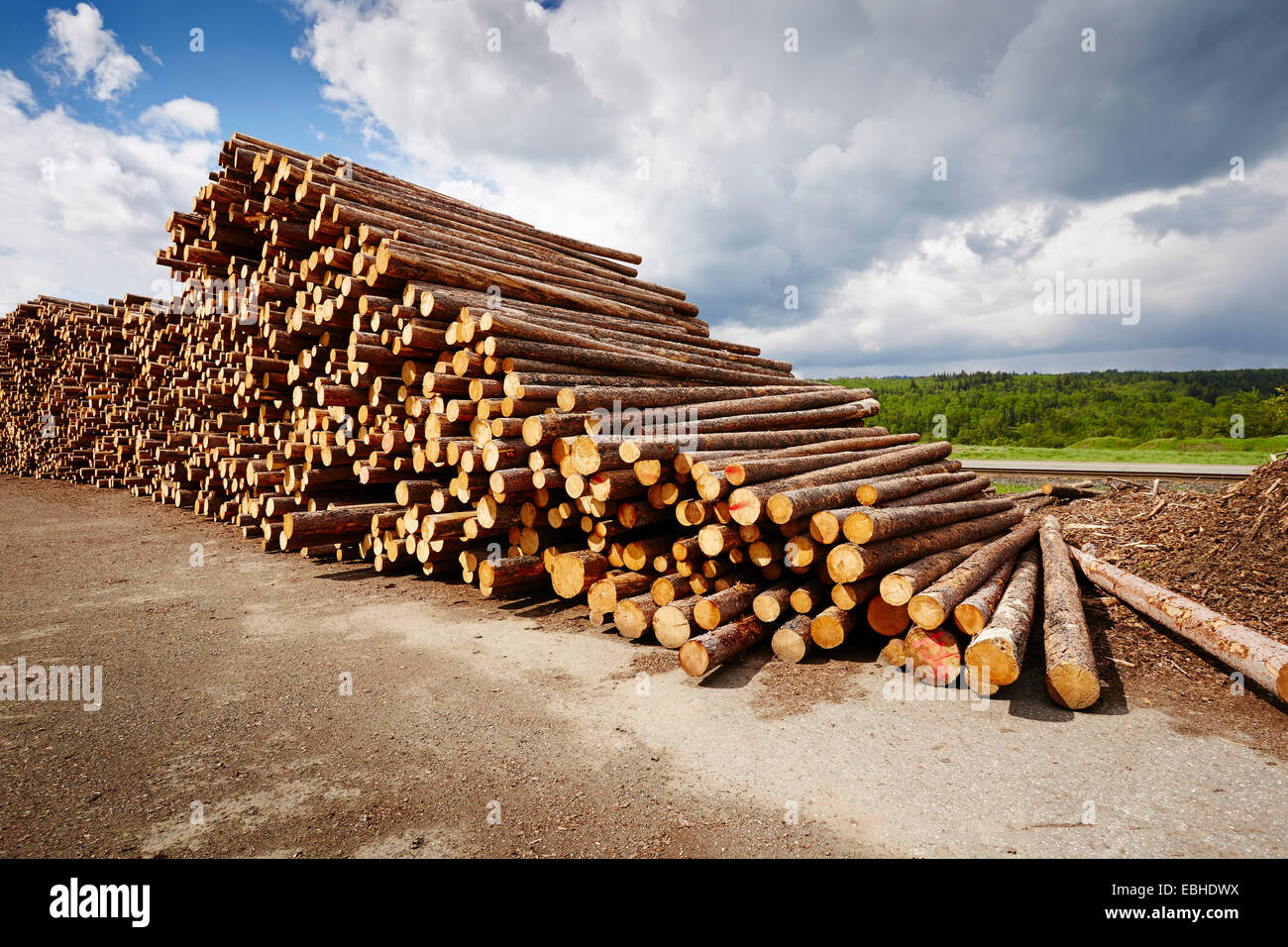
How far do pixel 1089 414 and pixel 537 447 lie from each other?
281 ft

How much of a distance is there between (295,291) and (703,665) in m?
9.12

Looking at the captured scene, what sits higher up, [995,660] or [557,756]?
[995,660]

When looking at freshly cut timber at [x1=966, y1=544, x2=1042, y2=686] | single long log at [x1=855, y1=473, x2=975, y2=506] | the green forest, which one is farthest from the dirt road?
the green forest

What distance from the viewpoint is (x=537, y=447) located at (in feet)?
21.5

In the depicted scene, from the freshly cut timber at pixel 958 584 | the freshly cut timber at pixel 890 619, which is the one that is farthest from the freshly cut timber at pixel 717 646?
the freshly cut timber at pixel 958 584

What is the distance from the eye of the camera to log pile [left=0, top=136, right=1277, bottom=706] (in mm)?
5473

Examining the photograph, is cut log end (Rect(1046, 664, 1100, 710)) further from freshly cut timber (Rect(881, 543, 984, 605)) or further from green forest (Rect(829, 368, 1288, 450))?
green forest (Rect(829, 368, 1288, 450))

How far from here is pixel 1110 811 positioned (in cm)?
323

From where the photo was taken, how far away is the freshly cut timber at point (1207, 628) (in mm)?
4332

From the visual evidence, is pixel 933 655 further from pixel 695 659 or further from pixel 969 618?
pixel 695 659

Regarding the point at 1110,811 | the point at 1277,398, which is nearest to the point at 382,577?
the point at 1110,811

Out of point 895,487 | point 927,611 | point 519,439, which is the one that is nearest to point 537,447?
point 519,439

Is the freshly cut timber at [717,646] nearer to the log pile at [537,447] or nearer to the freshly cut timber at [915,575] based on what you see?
the log pile at [537,447]

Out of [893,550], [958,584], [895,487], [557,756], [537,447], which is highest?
[537,447]
